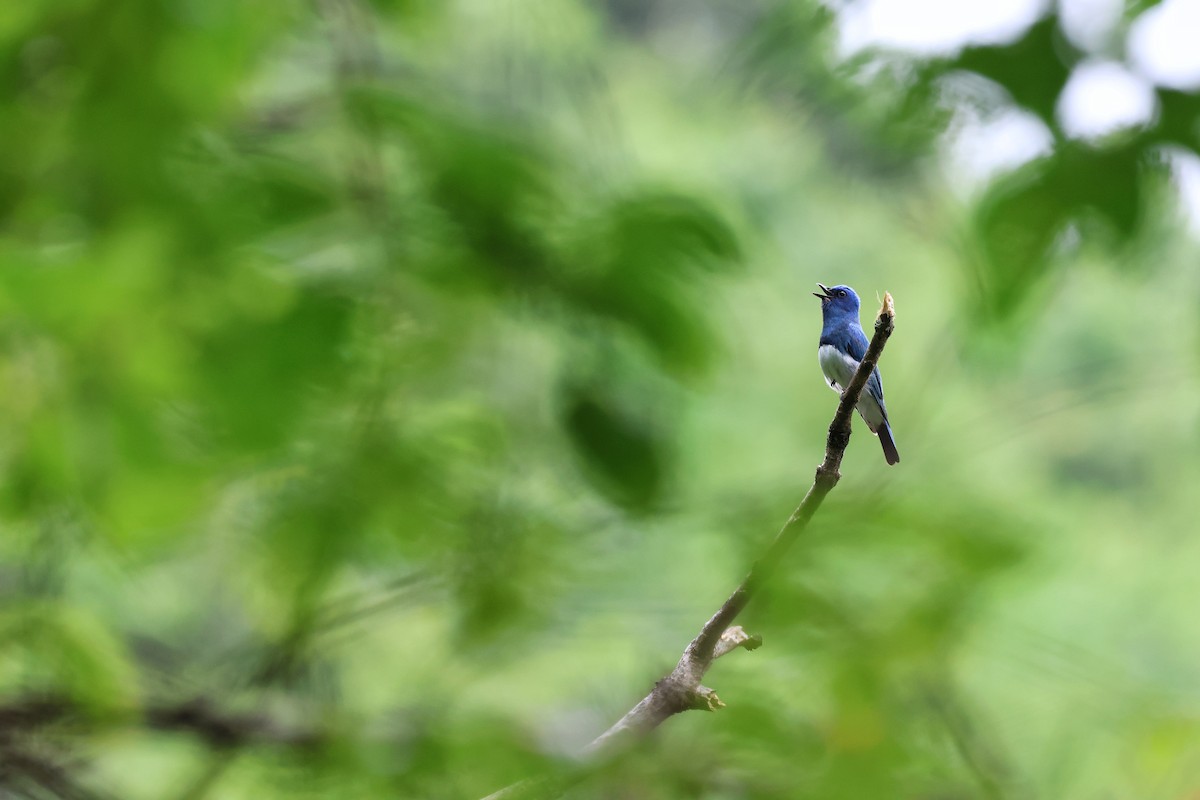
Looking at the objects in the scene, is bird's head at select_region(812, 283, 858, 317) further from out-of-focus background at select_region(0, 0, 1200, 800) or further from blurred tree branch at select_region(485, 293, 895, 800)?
blurred tree branch at select_region(485, 293, 895, 800)

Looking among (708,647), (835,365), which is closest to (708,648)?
(708,647)

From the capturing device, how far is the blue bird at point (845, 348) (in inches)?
26.5

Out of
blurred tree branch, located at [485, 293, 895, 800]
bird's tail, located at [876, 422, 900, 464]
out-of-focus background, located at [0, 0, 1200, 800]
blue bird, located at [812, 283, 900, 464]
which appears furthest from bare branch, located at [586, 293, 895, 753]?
bird's tail, located at [876, 422, 900, 464]

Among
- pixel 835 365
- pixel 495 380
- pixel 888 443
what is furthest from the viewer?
pixel 495 380

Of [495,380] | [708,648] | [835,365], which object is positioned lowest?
[708,648]

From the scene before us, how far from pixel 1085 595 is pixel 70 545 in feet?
11.5

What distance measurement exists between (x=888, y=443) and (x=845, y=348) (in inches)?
5.2

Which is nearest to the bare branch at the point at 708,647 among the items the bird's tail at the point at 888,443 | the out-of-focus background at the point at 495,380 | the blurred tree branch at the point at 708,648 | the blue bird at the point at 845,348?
the blurred tree branch at the point at 708,648

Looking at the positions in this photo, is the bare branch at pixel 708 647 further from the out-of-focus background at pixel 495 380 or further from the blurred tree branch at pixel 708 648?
the out-of-focus background at pixel 495 380

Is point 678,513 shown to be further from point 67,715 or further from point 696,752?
point 67,715

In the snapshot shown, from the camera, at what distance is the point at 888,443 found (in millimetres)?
821

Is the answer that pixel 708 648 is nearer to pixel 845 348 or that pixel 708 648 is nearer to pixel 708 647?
pixel 708 647

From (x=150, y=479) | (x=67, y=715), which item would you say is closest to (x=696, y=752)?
(x=150, y=479)

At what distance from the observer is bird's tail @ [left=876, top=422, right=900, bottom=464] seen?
2.56 feet
